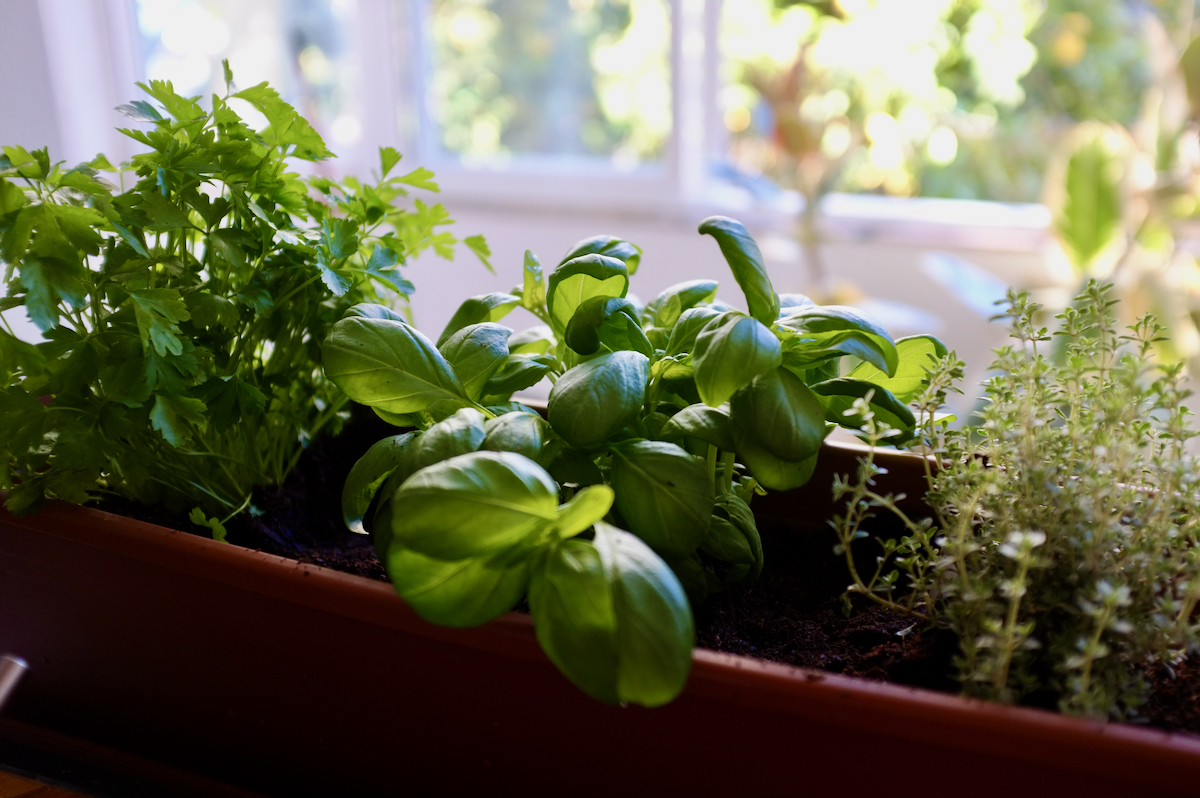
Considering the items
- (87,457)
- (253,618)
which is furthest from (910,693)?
(87,457)

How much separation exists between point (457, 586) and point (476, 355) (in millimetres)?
183

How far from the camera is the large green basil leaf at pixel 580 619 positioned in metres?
0.45

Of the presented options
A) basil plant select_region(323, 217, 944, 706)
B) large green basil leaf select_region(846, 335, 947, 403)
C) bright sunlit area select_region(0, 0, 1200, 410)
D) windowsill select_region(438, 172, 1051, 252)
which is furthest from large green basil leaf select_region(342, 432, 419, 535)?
windowsill select_region(438, 172, 1051, 252)

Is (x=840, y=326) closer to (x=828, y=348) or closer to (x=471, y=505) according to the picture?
(x=828, y=348)

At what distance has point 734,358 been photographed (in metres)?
0.51

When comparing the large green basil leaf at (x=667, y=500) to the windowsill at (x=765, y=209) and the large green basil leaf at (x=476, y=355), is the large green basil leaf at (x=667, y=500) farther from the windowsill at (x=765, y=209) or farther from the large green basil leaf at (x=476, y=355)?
the windowsill at (x=765, y=209)

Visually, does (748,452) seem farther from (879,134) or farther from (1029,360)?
(879,134)

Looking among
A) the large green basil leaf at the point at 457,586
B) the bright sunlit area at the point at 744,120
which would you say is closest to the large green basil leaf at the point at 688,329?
the large green basil leaf at the point at 457,586

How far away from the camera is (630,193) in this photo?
2.70m

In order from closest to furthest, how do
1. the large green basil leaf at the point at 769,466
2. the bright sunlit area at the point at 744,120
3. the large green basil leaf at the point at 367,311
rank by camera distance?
the large green basil leaf at the point at 769,466 < the large green basil leaf at the point at 367,311 < the bright sunlit area at the point at 744,120

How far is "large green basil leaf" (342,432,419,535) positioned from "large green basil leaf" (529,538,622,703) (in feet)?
0.54

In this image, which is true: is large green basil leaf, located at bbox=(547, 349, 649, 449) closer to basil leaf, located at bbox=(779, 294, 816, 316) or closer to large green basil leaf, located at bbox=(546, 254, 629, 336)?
large green basil leaf, located at bbox=(546, 254, 629, 336)

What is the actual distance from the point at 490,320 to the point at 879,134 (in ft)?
8.04

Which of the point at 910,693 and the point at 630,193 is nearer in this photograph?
the point at 910,693
